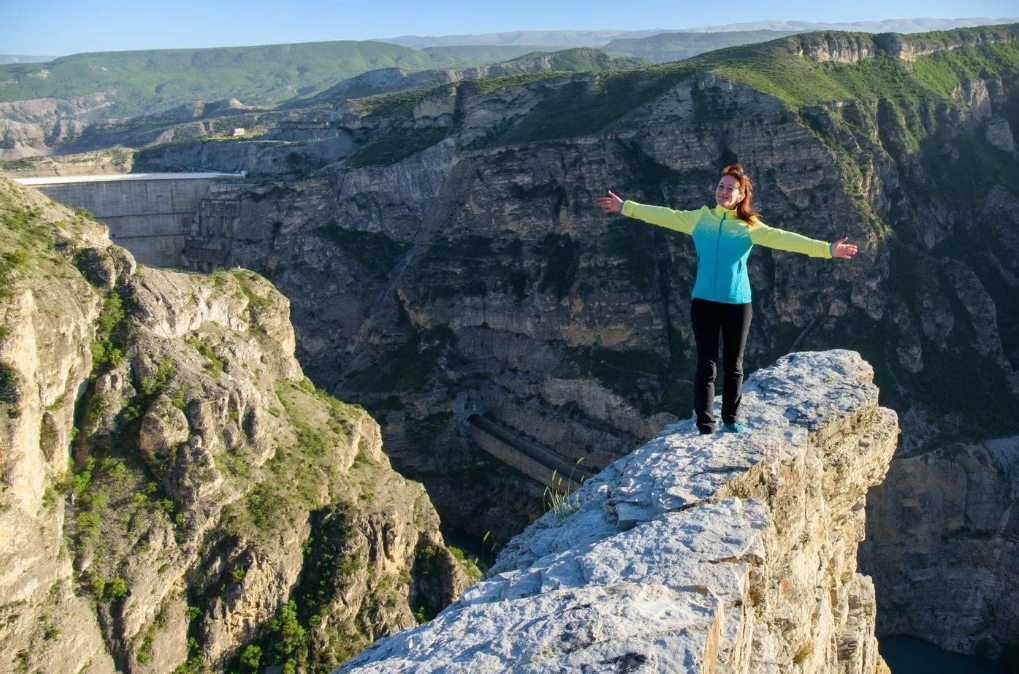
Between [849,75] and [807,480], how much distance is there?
70903 millimetres

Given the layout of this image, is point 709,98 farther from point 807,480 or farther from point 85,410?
point 807,480

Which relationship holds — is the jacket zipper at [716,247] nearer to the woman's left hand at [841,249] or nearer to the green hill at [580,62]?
the woman's left hand at [841,249]

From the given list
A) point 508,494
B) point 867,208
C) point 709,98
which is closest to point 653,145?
point 709,98

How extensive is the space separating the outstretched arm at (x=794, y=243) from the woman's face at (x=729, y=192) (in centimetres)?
35

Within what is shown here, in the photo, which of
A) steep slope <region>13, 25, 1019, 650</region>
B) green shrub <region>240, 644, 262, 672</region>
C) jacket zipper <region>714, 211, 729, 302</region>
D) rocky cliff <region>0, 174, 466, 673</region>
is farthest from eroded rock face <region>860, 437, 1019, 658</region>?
jacket zipper <region>714, 211, 729, 302</region>

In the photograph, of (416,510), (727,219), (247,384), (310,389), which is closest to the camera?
(727,219)

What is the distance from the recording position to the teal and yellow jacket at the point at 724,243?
9227 mm

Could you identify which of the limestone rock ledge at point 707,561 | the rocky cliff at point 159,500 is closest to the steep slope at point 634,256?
the rocky cliff at point 159,500

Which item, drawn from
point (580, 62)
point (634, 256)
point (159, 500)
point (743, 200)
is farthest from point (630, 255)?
point (580, 62)

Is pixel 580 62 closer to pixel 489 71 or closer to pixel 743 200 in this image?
pixel 489 71

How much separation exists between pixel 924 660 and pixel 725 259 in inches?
1640

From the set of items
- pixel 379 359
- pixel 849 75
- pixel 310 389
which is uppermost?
pixel 849 75

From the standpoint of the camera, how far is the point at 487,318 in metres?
63.1

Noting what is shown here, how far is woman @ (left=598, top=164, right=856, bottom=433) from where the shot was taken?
30.4ft
